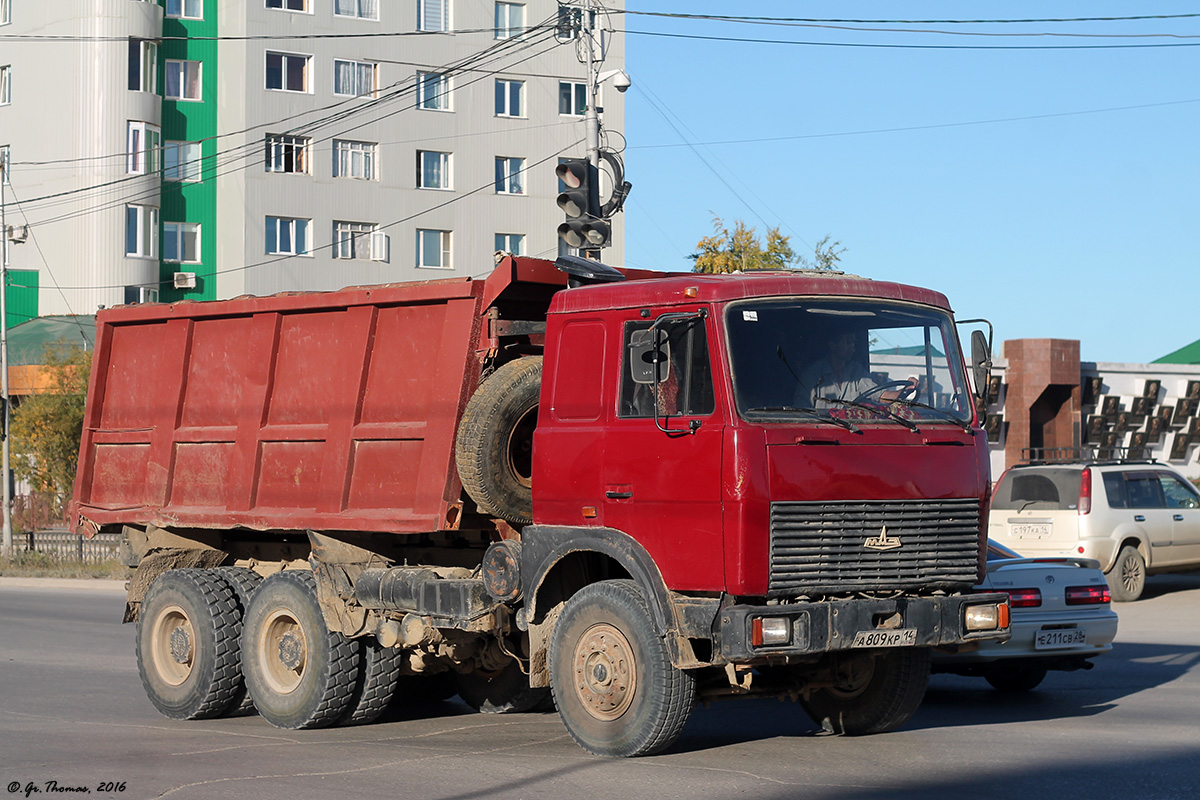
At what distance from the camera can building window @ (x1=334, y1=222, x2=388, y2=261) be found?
174 feet

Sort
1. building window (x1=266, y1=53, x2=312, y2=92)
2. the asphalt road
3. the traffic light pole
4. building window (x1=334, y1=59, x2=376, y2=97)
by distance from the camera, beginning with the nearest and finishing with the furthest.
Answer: the asphalt road < the traffic light pole < building window (x1=266, y1=53, x2=312, y2=92) < building window (x1=334, y1=59, x2=376, y2=97)

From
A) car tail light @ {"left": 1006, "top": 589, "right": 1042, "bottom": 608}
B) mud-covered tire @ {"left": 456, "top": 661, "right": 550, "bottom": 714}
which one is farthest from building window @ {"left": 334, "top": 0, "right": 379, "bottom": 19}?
car tail light @ {"left": 1006, "top": 589, "right": 1042, "bottom": 608}

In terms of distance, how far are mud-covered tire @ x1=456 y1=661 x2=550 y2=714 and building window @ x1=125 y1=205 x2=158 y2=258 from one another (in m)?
43.2

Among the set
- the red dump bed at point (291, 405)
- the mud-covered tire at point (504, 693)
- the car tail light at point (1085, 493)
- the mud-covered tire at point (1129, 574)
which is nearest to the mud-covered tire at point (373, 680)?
the mud-covered tire at point (504, 693)

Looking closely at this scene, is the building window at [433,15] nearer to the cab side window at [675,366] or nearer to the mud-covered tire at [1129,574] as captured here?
the mud-covered tire at [1129,574]

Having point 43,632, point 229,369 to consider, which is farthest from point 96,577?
point 229,369

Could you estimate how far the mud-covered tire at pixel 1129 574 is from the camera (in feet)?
62.8

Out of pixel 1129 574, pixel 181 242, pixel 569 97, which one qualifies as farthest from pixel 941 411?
pixel 569 97

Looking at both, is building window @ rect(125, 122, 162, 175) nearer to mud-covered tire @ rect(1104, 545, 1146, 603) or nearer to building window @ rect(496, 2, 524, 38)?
building window @ rect(496, 2, 524, 38)

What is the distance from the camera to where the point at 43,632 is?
1791cm

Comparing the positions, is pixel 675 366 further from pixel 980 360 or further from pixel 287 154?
pixel 287 154

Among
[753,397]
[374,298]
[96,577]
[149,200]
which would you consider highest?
[149,200]

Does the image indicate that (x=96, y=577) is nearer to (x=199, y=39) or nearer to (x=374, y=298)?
(x=374, y=298)

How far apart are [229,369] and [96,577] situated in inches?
763
